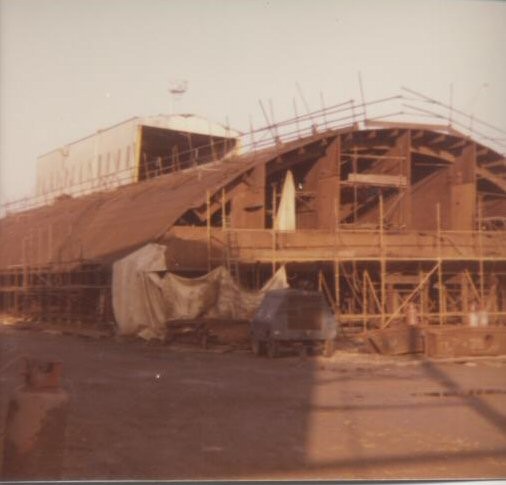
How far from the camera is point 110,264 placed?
32.0m

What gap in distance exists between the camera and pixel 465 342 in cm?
2308

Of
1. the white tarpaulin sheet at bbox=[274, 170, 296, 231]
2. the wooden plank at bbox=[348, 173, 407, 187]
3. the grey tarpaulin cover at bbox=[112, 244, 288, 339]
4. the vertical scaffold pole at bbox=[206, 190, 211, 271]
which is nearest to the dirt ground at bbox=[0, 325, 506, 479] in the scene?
the grey tarpaulin cover at bbox=[112, 244, 288, 339]

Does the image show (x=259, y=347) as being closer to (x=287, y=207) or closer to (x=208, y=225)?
(x=208, y=225)

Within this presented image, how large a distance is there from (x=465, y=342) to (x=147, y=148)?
1187 inches

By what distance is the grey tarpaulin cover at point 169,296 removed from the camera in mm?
27875

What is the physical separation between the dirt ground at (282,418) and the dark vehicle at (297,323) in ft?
2.02

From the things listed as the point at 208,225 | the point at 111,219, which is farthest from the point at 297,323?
the point at 111,219

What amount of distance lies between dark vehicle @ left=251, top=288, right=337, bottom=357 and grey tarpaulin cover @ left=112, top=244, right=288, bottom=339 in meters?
4.21

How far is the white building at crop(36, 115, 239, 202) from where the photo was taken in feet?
159

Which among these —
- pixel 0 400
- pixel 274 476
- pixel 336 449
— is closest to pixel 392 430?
pixel 336 449

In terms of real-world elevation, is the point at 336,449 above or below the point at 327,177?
below

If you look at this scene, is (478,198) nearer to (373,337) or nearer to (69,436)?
(373,337)

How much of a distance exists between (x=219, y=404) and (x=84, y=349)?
41.0 feet

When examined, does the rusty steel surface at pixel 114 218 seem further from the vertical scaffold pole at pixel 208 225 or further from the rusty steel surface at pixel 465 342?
the rusty steel surface at pixel 465 342
